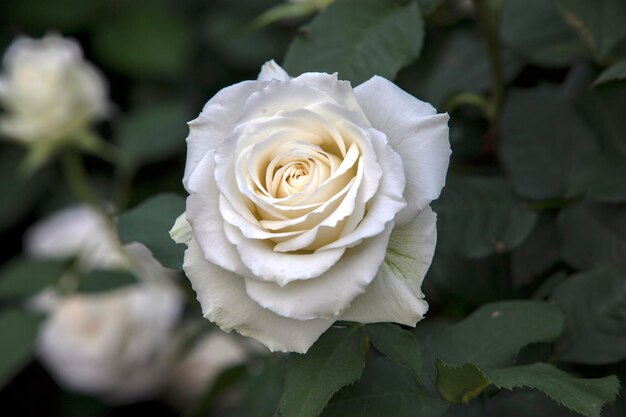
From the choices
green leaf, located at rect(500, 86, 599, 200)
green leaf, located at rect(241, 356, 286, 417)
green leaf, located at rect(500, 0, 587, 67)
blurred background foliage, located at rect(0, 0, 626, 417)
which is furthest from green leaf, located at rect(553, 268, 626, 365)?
green leaf, located at rect(241, 356, 286, 417)

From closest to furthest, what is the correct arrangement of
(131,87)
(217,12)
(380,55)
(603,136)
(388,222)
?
(388,222) → (380,55) → (603,136) → (217,12) → (131,87)

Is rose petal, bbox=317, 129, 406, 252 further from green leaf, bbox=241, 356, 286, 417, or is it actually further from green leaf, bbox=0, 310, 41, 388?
green leaf, bbox=0, 310, 41, 388

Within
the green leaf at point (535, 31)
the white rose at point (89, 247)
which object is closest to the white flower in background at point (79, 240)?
the white rose at point (89, 247)

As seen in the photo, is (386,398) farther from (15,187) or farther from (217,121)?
(15,187)

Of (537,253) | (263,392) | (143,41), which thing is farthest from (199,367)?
(537,253)

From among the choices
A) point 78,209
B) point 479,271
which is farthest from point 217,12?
point 479,271

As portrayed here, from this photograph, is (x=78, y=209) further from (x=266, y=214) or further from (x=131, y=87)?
(x=266, y=214)

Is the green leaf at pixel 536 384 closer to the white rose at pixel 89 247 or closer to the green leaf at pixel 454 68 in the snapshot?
the green leaf at pixel 454 68
